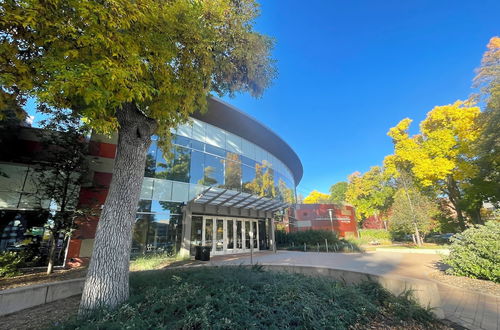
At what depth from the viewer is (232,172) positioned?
17.2 meters

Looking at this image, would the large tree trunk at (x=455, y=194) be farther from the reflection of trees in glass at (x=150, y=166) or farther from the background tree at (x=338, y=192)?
the background tree at (x=338, y=192)

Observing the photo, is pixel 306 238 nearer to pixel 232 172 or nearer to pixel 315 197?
pixel 232 172

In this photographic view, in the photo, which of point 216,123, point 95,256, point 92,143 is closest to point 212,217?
point 216,123

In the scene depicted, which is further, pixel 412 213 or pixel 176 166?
pixel 412 213

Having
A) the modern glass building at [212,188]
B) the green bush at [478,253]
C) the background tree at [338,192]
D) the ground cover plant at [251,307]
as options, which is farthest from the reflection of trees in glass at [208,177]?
the background tree at [338,192]

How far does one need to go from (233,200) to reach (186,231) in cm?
361

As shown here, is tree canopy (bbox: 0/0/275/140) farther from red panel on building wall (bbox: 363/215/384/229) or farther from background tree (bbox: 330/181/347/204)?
background tree (bbox: 330/181/347/204)

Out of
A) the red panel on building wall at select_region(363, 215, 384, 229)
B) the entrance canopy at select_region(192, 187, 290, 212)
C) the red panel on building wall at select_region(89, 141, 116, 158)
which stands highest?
the red panel on building wall at select_region(89, 141, 116, 158)

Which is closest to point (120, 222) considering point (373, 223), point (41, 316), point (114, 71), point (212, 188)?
point (41, 316)

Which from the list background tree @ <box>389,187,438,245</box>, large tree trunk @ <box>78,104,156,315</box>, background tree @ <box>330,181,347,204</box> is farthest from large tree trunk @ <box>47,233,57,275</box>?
background tree @ <box>330,181,347,204</box>

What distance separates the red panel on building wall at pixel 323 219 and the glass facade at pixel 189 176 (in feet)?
52.8

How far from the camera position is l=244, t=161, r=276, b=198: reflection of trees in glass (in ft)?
61.0

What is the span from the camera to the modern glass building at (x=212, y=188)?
13.1 meters

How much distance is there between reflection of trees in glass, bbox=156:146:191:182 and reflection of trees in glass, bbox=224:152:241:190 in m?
3.13
